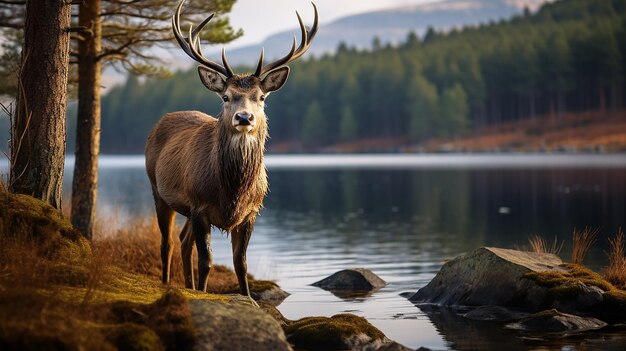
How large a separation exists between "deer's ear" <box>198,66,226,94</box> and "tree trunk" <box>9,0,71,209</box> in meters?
1.75

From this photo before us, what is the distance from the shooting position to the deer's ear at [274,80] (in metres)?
11.6

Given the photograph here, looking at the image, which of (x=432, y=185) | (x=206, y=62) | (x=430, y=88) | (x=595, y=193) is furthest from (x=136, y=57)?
(x=430, y=88)

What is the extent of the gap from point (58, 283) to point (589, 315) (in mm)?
7007

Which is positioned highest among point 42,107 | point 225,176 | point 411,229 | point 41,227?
point 42,107

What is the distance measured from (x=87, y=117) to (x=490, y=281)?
7995 millimetres

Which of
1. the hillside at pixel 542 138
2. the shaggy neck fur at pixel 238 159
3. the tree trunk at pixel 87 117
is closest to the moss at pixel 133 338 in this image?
the shaggy neck fur at pixel 238 159

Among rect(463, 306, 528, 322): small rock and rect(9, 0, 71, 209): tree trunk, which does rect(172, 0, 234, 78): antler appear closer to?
rect(9, 0, 71, 209): tree trunk

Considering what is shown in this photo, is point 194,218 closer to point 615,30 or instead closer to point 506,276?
point 506,276

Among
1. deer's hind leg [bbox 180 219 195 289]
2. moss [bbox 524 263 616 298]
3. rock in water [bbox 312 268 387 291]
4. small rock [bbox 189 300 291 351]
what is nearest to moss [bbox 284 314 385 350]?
small rock [bbox 189 300 291 351]

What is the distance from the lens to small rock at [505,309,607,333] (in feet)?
36.4

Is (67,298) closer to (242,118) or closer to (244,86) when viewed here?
(242,118)

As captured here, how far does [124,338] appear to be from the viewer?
7.70 meters

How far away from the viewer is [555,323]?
11164mm

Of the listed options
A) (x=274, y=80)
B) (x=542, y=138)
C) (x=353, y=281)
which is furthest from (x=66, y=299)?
(x=542, y=138)
